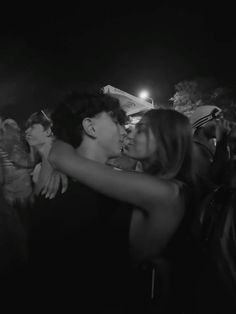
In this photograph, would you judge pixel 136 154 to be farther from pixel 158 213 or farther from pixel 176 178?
pixel 158 213

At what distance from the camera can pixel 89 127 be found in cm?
115

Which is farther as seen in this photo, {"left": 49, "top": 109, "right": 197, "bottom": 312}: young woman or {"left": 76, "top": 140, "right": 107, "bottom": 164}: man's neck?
{"left": 76, "top": 140, "right": 107, "bottom": 164}: man's neck

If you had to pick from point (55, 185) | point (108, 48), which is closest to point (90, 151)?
point (55, 185)

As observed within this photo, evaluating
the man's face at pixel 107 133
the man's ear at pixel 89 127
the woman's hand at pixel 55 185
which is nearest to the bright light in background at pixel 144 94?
the man's face at pixel 107 133

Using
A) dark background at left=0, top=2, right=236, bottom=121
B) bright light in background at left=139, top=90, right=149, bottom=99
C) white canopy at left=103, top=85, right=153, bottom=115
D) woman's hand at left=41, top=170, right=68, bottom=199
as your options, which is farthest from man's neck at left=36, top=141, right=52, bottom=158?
woman's hand at left=41, top=170, right=68, bottom=199

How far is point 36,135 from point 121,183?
1.45 m

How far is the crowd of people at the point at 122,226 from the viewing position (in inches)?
40.1

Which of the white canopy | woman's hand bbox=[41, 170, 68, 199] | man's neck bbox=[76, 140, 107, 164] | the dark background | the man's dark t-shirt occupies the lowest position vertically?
the man's dark t-shirt

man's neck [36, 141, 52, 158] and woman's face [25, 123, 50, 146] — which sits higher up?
woman's face [25, 123, 50, 146]

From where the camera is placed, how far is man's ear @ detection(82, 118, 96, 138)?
3.77ft

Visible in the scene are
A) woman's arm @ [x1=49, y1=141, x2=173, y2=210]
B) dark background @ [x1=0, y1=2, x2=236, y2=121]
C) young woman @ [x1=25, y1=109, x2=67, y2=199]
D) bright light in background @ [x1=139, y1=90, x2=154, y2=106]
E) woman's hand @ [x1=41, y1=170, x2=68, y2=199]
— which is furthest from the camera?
dark background @ [x1=0, y1=2, x2=236, y2=121]

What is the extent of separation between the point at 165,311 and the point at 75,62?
78.0 inches

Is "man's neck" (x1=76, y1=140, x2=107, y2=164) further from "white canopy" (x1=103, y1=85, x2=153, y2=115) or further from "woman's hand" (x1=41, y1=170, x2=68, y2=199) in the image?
"white canopy" (x1=103, y1=85, x2=153, y2=115)

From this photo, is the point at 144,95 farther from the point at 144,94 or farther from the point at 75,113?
the point at 75,113
